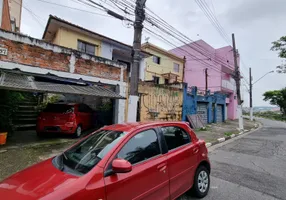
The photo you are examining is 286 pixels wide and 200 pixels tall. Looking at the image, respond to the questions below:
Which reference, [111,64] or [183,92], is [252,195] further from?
[183,92]

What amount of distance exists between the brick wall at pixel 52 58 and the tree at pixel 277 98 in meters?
46.9

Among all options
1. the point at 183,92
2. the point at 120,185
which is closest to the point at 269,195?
the point at 120,185

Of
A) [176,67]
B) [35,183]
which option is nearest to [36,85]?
[35,183]

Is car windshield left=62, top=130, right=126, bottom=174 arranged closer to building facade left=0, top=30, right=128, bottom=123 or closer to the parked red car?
building facade left=0, top=30, right=128, bottom=123

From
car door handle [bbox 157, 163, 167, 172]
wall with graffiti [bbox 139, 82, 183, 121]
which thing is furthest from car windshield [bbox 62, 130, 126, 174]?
wall with graffiti [bbox 139, 82, 183, 121]

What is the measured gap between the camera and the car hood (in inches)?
80.9

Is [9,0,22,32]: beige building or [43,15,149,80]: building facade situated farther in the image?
[9,0,22,32]: beige building

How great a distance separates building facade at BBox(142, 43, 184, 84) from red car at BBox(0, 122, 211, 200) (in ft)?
65.4

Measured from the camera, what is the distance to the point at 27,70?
7.27 m

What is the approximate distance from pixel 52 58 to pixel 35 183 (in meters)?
6.73

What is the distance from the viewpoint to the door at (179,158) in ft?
10.6

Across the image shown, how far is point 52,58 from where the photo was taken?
7.98 meters

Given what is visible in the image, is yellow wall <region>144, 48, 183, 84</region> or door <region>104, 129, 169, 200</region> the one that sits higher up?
yellow wall <region>144, 48, 183, 84</region>

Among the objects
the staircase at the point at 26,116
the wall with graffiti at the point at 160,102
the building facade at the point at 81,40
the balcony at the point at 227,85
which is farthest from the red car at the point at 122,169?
the balcony at the point at 227,85
